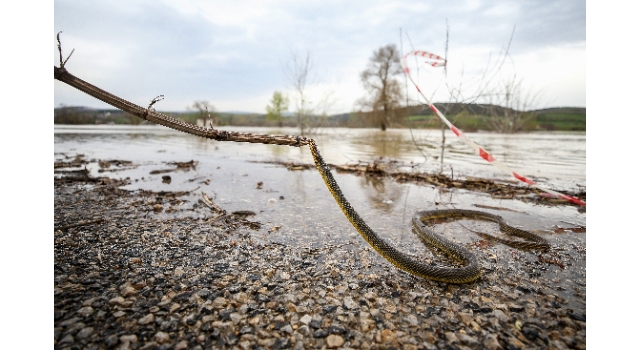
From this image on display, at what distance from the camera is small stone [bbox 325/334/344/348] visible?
2.03 meters

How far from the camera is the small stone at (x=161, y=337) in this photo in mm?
1981

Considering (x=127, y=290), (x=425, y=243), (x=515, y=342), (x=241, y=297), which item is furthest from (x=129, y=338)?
(x=425, y=243)

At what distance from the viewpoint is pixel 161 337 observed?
2006 mm

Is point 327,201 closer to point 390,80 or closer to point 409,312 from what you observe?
point 409,312

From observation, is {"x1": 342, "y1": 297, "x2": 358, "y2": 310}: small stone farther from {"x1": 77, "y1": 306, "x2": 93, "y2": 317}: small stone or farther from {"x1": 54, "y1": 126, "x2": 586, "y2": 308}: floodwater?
{"x1": 77, "y1": 306, "x2": 93, "y2": 317}: small stone

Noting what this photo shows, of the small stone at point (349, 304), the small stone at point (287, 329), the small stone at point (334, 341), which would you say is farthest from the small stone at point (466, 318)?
the small stone at point (287, 329)

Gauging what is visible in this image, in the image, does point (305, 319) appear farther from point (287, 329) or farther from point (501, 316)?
point (501, 316)

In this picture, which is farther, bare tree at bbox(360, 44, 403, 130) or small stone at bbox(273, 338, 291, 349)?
bare tree at bbox(360, 44, 403, 130)

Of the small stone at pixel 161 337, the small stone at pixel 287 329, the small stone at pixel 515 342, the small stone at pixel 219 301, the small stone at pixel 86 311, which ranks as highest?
the small stone at pixel 86 311

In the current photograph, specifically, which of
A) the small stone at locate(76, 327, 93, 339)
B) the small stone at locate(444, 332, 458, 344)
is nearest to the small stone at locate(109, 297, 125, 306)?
the small stone at locate(76, 327, 93, 339)

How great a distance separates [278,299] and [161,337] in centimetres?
90

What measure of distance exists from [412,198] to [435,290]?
3.91 metres

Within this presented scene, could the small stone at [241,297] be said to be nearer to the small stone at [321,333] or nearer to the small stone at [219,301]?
the small stone at [219,301]

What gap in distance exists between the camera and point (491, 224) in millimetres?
4902
